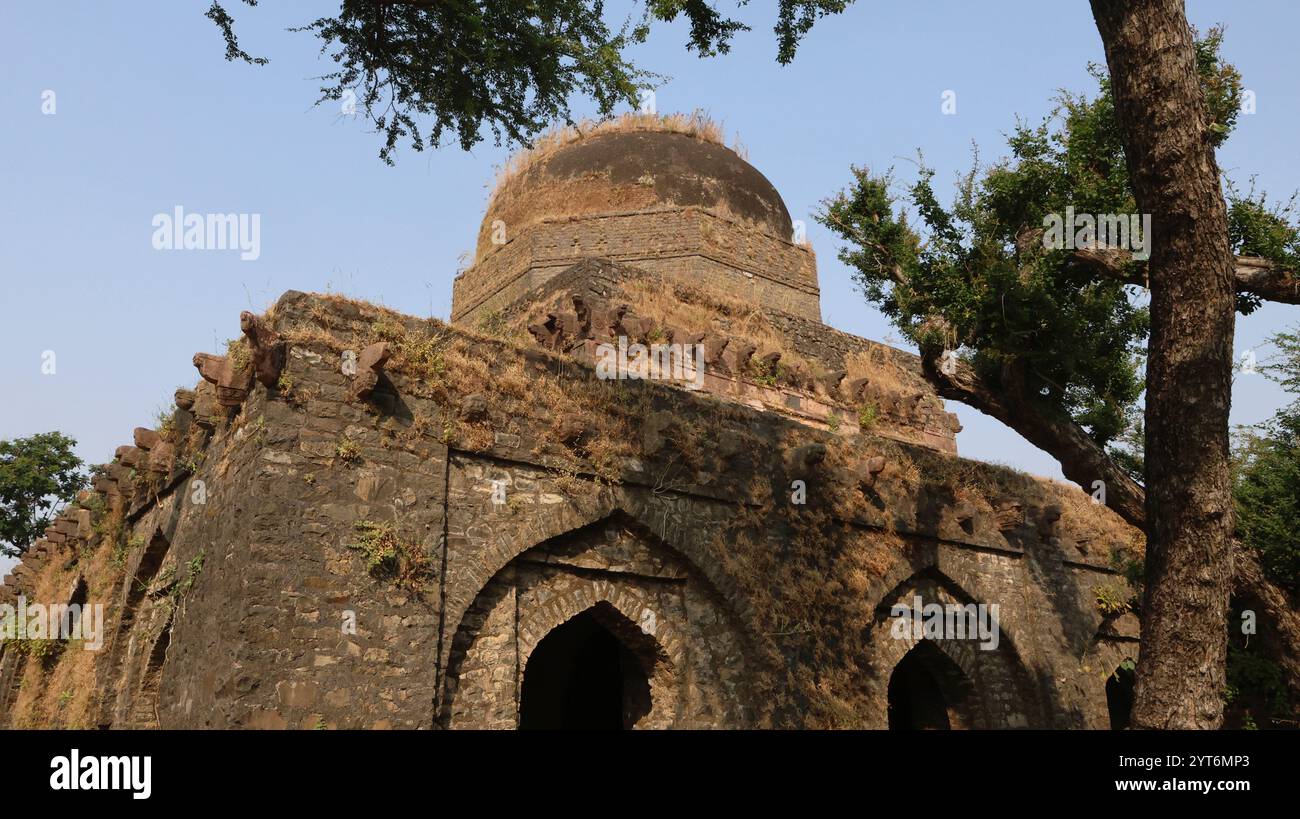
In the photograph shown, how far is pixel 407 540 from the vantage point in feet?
24.0

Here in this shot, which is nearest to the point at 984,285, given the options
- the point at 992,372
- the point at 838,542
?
the point at 992,372

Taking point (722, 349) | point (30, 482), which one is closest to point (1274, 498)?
point (722, 349)

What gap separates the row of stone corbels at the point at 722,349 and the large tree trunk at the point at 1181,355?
6246mm

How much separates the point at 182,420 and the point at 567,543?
393 centimetres

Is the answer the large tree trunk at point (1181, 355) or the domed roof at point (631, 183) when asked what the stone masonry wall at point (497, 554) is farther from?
the domed roof at point (631, 183)

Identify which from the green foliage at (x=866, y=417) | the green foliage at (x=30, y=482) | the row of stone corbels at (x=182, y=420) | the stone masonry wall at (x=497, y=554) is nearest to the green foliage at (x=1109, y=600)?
the stone masonry wall at (x=497, y=554)

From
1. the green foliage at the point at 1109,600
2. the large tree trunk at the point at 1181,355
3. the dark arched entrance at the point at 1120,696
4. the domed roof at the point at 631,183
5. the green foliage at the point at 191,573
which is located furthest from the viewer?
the domed roof at the point at 631,183

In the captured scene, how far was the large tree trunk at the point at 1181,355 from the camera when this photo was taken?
622cm

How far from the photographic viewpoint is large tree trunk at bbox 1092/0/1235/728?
622cm

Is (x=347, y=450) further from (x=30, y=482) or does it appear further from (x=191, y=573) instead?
(x=30, y=482)

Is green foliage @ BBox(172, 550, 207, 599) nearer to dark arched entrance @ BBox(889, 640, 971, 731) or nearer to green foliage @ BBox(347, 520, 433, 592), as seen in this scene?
green foliage @ BBox(347, 520, 433, 592)

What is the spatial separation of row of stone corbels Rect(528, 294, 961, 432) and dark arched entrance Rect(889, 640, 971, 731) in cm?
399

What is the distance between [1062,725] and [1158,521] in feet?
20.4

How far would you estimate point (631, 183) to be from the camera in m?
15.8
